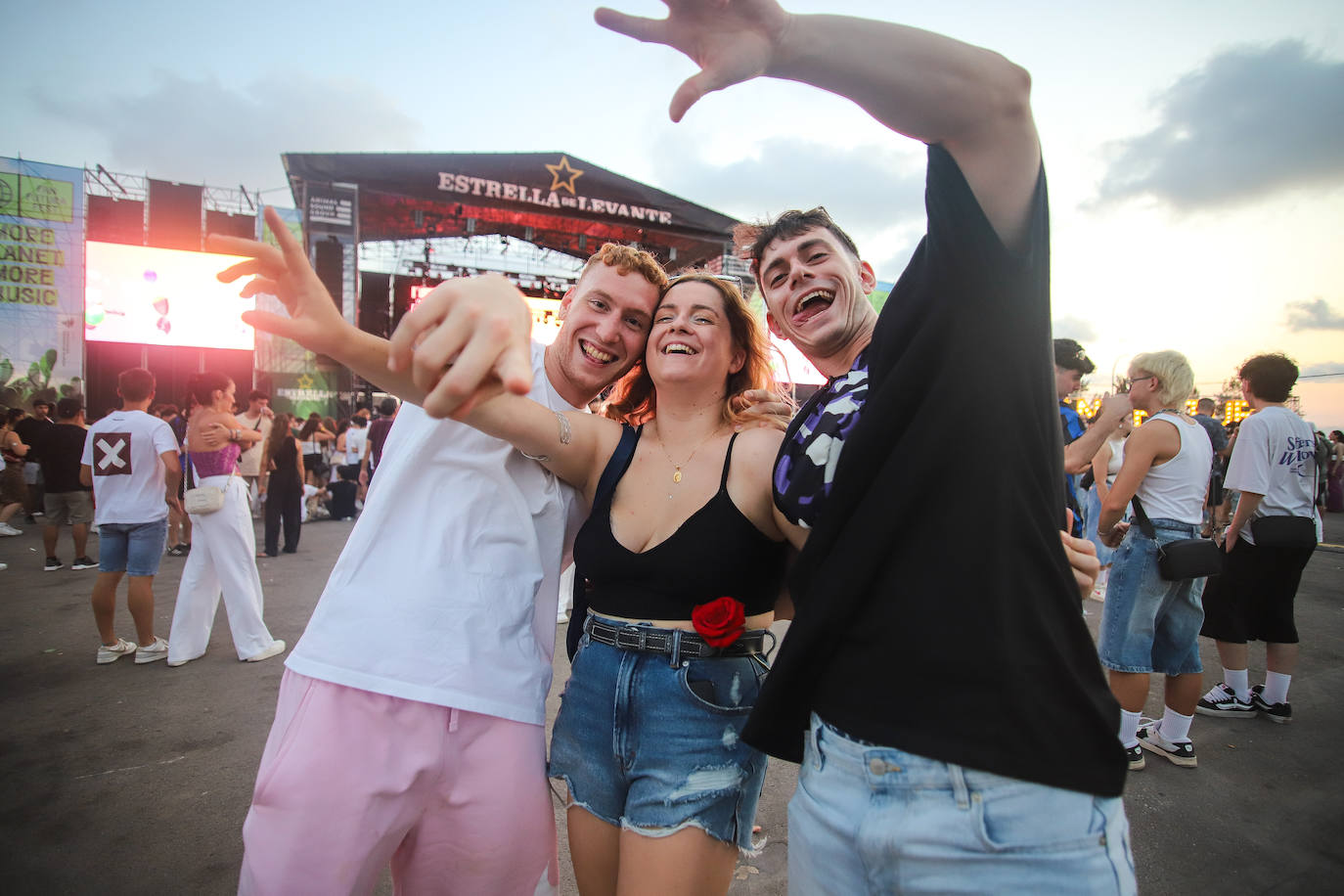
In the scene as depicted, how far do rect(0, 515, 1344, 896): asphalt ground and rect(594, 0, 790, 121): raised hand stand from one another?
0.84m

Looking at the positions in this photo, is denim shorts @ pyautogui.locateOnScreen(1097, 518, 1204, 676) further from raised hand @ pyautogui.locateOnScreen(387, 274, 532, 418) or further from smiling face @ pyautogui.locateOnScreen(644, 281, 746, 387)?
raised hand @ pyautogui.locateOnScreen(387, 274, 532, 418)

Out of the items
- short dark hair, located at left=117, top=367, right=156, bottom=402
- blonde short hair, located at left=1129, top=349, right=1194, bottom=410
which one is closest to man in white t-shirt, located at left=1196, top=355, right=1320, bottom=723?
blonde short hair, located at left=1129, top=349, right=1194, bottom=410

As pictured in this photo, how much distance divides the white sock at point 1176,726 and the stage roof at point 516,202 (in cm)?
1314

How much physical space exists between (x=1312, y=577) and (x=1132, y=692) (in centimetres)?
832

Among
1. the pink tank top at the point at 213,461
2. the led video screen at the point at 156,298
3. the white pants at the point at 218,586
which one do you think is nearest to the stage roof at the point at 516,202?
the led video screen at the point at 156,298

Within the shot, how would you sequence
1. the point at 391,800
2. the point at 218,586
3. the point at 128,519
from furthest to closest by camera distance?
1. the point at 218,586
2. the point at 128,519
3. the point at 391,800

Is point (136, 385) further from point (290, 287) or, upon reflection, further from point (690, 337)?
point (690, 337)

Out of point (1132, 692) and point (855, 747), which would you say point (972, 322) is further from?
point (1132, 692)

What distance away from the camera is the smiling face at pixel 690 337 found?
6.21ft

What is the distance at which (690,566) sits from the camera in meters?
1.62

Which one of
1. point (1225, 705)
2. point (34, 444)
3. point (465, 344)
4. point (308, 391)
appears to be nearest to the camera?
point (465, 344)

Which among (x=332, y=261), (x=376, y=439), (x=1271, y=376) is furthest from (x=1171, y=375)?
(x=332, y=261)

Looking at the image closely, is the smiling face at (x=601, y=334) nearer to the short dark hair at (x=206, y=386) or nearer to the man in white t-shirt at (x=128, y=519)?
the man in white t-shirt at (x=128, y=519)

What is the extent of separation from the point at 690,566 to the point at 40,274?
2741 centimetres
